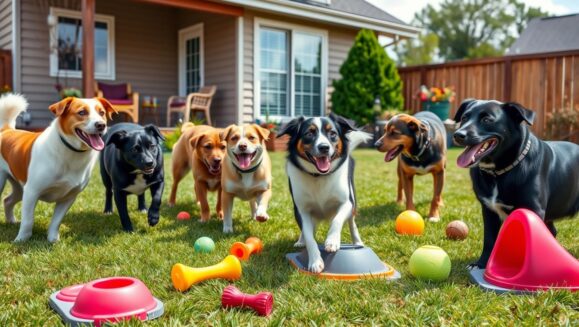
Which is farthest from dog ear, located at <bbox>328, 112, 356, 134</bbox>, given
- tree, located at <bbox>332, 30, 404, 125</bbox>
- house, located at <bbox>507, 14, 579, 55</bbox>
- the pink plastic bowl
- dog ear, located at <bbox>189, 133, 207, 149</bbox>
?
house, located at <bbox>507, 14, 579, 55</bbox>

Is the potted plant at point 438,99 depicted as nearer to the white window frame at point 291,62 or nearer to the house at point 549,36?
the white window frame at point 291,62

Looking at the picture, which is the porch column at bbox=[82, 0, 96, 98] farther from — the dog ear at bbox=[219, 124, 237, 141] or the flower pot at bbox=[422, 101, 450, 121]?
the flower pot at bbox=[422, 101, 450, 121]

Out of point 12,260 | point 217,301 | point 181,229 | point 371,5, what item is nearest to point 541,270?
point 217,301

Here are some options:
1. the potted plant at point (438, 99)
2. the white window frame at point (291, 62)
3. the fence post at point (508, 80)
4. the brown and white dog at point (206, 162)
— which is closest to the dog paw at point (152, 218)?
the brown and white dog at point (206, 162)

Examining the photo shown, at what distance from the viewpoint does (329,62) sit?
53.7ft

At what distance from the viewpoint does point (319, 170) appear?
3670 mm

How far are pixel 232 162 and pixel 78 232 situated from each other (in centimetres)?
158

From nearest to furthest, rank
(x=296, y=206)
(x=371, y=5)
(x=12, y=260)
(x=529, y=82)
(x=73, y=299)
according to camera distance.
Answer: (x=73, y=299) → (x=12, y=260) → (x=296, y=206) → (x=529, y=82) → (x=371, y=5)

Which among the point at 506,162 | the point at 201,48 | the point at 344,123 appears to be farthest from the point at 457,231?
the point at 201,48

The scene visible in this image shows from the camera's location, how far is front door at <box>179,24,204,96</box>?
15547 millimetres

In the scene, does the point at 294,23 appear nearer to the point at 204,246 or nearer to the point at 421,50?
the point at 204,246

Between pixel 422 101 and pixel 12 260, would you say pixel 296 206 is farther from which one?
pixel 422 101

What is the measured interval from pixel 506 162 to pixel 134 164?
122 inches

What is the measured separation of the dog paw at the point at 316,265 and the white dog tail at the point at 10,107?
3579 millimetres
